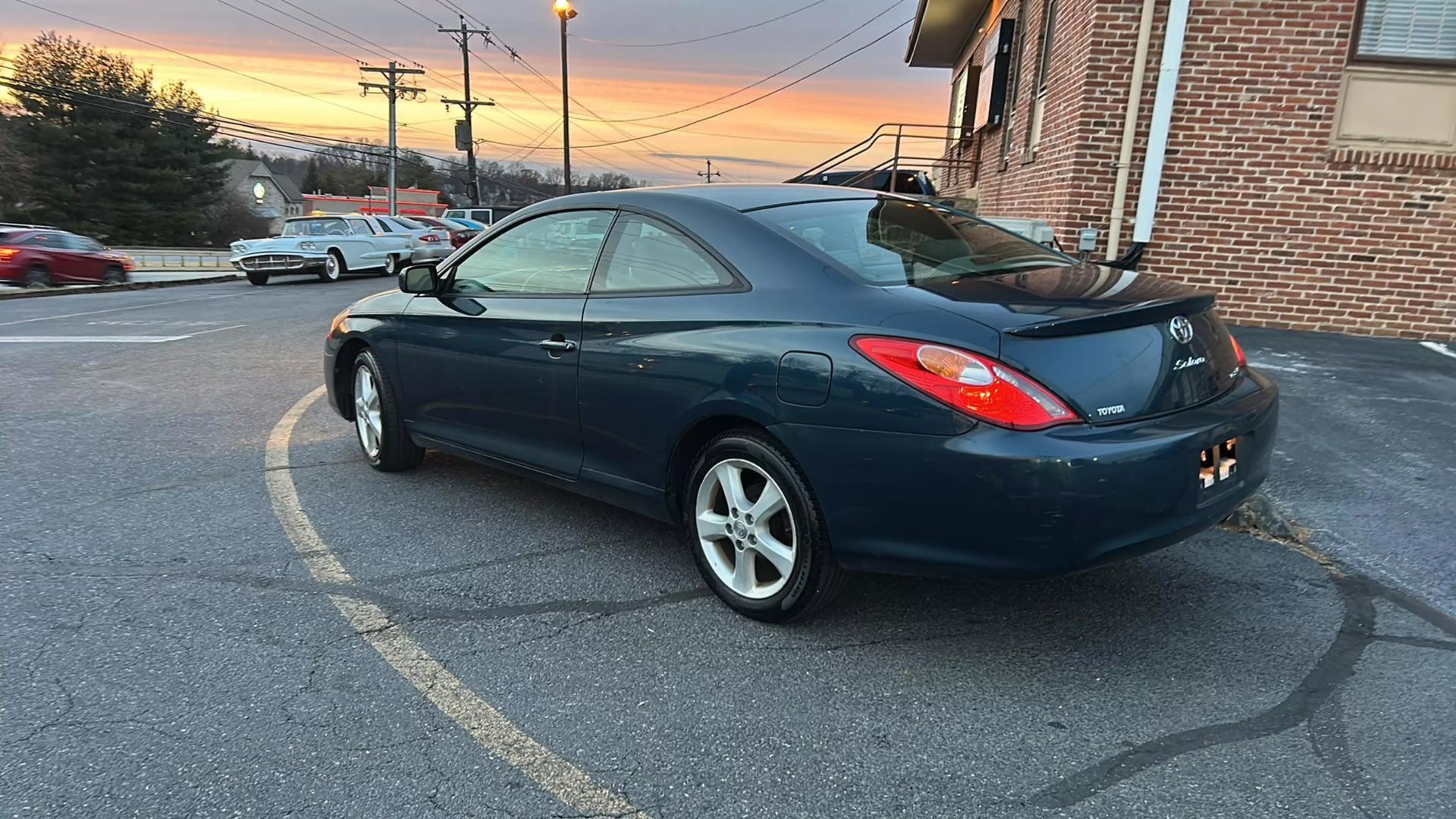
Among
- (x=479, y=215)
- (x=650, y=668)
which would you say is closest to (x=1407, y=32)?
(x=650, y=668)

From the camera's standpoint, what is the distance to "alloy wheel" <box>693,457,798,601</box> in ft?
10.3

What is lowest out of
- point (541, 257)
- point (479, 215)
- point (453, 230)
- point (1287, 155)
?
point (541, 257)

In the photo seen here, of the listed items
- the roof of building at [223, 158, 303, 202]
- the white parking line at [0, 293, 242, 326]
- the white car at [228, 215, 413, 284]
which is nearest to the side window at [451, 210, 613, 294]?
the white parking line at [0, 293, 242, 326]

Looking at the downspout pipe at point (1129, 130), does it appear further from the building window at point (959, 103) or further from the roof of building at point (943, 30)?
the roof of building at point (943, 30)

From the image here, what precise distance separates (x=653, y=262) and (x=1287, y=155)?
7.50 metres

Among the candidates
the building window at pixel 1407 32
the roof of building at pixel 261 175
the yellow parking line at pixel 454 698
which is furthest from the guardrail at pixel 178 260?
the roof of building at pixel 261 175

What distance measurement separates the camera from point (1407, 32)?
816 cm

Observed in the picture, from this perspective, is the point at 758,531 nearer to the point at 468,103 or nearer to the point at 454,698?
the point at 454,698

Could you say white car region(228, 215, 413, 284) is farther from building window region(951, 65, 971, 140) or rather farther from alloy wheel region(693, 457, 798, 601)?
alloy wheel region(693, 457, 798, 601)

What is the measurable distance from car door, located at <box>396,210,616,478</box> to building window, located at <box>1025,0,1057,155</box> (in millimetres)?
8215

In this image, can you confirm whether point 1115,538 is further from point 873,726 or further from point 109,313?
point 109,313

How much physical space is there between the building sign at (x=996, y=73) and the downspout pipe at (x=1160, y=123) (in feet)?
16.6

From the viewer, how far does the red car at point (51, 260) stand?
66.1 ft

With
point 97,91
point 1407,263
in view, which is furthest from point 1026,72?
point 97,91
